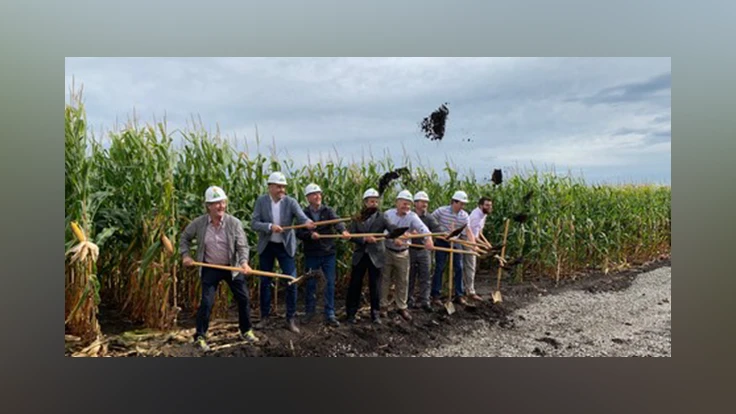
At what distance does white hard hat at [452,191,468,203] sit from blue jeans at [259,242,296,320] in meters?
1.57

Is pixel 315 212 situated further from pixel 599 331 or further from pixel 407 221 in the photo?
pixel 599 331

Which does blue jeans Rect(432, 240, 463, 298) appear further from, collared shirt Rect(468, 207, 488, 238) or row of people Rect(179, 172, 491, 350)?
collared shirt Rect(468, 207, 488, 238)

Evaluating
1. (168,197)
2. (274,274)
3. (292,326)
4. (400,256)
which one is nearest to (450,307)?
(400,256)

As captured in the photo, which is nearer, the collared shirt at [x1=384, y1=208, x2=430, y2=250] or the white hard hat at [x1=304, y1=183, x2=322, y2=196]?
the white hard hat at [x1=304, y1=183, x2=322, y2=196]

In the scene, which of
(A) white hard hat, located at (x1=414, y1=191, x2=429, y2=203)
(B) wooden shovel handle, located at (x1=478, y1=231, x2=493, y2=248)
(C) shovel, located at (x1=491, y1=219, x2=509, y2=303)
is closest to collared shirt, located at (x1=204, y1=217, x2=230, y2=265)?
(A) white hard hat, located at (x1=414, y1=191, x2=429, y2=203)

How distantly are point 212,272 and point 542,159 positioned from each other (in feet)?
9.99

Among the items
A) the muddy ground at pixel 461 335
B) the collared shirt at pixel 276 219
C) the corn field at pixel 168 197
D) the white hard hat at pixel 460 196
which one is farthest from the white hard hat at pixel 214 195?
the white hard hat at pixel 460 196

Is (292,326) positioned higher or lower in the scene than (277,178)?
lower

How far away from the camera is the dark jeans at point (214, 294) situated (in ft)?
13.0

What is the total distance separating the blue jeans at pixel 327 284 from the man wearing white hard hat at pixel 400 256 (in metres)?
0.48

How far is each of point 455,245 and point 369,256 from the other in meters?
0.86

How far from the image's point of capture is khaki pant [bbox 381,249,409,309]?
4332 millimetres

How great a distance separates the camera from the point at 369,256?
14.0 feet
